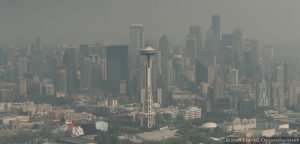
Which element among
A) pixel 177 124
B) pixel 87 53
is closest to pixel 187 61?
pixel 87 53

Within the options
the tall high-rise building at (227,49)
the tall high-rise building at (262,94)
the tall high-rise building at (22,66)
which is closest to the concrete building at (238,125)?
the tall high-rise building at (262,94)

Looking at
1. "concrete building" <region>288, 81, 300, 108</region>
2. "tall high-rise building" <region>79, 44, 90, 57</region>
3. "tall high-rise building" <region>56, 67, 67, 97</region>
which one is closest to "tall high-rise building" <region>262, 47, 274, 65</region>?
"concrete building" <region>288, 81, 300, 108</region>

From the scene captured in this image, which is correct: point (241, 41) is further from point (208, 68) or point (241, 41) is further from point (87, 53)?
point (87, 53)

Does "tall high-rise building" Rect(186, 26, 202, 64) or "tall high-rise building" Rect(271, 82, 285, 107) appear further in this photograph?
"tall high-rise building" Rect(186, 26, 202, 64)

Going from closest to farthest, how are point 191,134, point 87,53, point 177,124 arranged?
1. point 191,134
2. point 177,124
3. point 87,53

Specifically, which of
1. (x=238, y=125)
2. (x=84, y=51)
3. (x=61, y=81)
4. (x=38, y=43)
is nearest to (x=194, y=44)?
(x=84, y=51)

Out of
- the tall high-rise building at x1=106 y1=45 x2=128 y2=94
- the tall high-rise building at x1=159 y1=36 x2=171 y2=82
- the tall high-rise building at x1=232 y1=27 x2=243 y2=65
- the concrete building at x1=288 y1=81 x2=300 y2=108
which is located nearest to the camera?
the concrete building at x1=288 y1=81 x2=300 y2=108

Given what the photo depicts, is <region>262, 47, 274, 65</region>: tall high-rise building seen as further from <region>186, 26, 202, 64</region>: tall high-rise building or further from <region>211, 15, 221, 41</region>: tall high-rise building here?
<region>186, 26, 202, 64</region>: tall high-rise building
